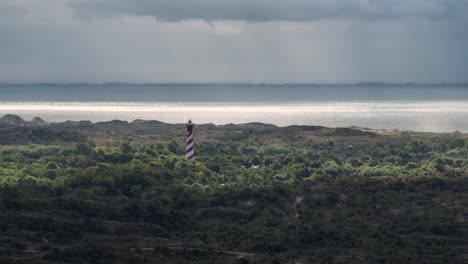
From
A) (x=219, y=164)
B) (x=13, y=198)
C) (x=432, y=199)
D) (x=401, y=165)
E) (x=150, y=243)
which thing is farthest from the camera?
(x=401, y=165)

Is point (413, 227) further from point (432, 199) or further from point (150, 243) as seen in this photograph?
point (150, 243)

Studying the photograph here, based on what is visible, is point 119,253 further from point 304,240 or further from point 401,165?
point 401,165

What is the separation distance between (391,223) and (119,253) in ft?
75.5

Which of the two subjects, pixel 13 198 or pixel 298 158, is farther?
pixel 298 158

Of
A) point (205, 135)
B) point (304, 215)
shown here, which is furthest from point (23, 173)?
point (205, 135)

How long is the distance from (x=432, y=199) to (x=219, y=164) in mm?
28633

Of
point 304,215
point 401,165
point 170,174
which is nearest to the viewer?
point 304,215

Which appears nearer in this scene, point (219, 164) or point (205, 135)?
point (219, 164)

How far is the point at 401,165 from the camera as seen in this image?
111 meters

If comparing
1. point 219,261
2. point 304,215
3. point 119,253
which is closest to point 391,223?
point 304,215

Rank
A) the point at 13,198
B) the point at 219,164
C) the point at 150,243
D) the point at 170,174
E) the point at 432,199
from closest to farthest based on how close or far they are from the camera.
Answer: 1. the point at 150,243
2. the point at 13,198
3. the point at 432,199
4. the point at 170,174
5. the point at 219,164

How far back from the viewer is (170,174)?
3561 inches

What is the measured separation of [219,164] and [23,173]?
811 inches

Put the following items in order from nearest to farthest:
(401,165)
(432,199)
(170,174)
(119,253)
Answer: (119,253), (432,199), (170,174), (401,165)
